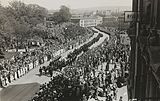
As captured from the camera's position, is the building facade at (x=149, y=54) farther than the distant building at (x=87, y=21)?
No

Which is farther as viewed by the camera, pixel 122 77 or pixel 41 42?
pixel 41 42

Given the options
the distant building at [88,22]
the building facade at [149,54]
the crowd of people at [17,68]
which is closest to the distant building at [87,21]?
the distant building at [88,22]

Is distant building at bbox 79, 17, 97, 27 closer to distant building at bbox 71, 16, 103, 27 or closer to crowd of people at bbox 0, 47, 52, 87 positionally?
distant building at bbox 71, 16, 103, 27

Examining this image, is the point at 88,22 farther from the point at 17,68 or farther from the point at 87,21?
the point at 17,68

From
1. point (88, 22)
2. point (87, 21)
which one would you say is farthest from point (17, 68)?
point (88, 22)

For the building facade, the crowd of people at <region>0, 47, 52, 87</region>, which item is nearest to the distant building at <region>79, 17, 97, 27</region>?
the crowd of people at <region>0, 47, 52, 87</region>

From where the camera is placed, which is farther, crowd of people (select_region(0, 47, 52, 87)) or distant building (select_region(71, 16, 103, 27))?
distant building (select_region(71, 16, 103, 27))

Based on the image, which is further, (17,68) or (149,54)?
(17,68)

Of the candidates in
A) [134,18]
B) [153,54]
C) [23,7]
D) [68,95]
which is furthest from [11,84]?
[23,7]

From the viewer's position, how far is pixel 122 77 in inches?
790

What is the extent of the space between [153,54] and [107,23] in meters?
120

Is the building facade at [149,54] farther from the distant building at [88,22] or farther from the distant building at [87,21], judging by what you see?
the distant building at [88,22]

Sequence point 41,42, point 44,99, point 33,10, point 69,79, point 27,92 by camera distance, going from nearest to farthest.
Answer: point 44,99 → point 69,79 → point 27,92 → point 41,42 → point 33,10

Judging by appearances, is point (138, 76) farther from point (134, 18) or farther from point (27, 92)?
point (27, 92)
